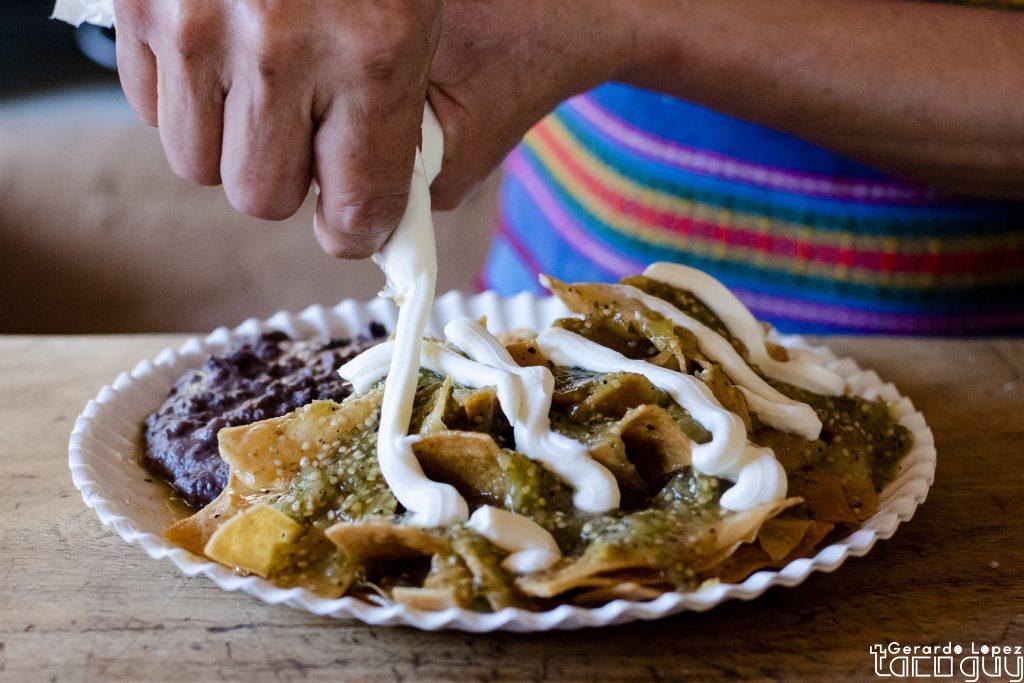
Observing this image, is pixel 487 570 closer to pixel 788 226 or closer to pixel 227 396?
pixel 227 396

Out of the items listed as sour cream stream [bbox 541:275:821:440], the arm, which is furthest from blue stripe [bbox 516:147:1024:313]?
sour cream stream [bbox 541:275:821:440]

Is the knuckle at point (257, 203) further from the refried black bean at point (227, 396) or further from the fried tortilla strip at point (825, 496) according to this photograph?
the fried tortilla strip at point (825, 496)

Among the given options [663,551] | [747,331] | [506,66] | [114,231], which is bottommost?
[663,551]

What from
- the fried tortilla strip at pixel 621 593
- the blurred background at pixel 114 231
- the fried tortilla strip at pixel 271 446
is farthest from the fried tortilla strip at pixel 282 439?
the blurred background at pixel 114 231

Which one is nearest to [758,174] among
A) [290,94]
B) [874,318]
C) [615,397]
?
[874,318]

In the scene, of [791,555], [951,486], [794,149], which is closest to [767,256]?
[794,149]

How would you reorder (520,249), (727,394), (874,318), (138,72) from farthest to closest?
(520,249) → (874,318) → (727,394) → (138,72)
